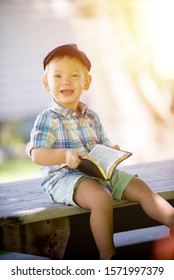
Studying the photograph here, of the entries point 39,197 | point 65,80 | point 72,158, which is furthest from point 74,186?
point 65,80

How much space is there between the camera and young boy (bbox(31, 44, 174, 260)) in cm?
153

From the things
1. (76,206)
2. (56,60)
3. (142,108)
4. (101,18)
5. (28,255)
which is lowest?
(28,255)

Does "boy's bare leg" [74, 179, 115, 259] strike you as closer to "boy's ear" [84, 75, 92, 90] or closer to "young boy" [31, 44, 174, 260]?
"young boy" [31, 44, 174, 260]

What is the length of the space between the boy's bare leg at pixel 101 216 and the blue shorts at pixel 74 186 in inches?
1.5

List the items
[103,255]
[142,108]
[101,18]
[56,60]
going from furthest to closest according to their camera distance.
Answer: [142,108]
[101,18]
[56,60]
[103,255]

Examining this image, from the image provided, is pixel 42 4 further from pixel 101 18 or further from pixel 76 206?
pixel 76 206

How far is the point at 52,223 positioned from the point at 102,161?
235mm

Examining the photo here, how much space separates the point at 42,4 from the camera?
1.70m

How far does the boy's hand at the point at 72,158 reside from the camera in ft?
5.01

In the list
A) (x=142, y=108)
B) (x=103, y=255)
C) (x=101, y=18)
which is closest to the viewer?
(x=103, y=255)

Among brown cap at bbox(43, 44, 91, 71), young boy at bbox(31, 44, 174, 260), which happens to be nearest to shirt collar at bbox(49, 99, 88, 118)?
young boy at bbox(31, 44, 174, 260)

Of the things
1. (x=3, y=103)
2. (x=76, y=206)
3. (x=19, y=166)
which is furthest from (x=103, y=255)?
(x=3, y=103)

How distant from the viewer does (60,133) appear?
162cm

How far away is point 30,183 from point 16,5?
606 millimetres
